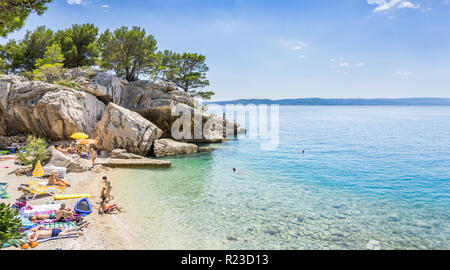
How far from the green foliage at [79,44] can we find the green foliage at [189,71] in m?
15.5

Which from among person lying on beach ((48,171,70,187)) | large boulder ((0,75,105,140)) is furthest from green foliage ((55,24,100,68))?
person lying on beach ((48,171,70,187))

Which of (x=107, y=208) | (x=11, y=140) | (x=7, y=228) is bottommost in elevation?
(x=107, y=208)

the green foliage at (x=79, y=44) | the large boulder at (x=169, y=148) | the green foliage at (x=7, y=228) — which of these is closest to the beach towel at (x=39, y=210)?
the green foliage at (x=7, y=228)

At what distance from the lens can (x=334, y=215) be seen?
573 inches

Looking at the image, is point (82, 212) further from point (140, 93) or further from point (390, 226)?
point (140, 93)

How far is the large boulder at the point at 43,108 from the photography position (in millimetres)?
26541

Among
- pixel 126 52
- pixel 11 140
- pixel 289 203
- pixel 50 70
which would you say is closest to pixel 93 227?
pixel 289 203

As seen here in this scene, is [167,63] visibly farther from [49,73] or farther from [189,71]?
[49,73]

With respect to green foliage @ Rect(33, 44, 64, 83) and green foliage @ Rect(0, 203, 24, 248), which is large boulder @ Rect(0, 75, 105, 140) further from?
green foliage @ Rect(0, 203, 24, 248)

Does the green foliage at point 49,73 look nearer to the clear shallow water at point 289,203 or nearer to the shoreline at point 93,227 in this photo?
the shoreline at point 93,227

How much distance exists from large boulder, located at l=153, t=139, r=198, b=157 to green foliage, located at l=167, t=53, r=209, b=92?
2584 cm

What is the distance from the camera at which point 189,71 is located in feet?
185

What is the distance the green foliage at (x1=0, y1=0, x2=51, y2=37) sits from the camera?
27.2 ft

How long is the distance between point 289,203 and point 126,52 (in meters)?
37.5
